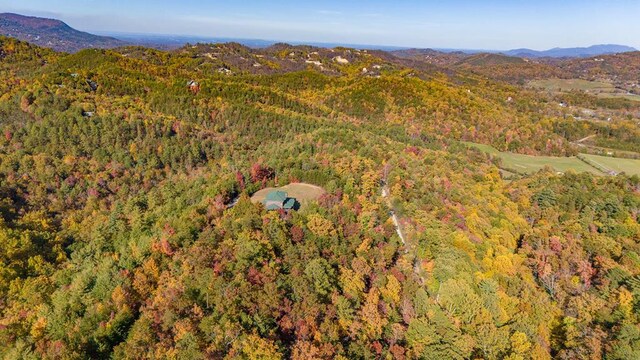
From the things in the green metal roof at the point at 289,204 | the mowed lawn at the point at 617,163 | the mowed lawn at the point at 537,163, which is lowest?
the mowed lawn at the point at 537,163

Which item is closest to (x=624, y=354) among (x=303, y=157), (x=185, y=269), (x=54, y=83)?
(x=185, y=269)

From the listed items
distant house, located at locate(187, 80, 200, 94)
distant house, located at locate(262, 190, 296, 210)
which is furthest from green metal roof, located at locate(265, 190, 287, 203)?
distant house, located at locate(187, 80, 200, 94)

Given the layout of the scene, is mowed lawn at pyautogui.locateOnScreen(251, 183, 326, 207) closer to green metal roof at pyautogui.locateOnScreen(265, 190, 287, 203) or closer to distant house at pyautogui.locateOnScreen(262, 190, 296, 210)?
distant house at pyautogui.locateOnScreen(262, 190, 296, 210)

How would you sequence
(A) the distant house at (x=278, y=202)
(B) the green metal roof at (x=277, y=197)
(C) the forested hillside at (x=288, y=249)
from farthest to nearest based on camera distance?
(B) the green metal roof at (x=277, y=197) → (A) the distant house at (x=278, y=202) → (C) the forested hillside at (x=288, y=249)

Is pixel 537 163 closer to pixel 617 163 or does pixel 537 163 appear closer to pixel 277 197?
pixel 617 163

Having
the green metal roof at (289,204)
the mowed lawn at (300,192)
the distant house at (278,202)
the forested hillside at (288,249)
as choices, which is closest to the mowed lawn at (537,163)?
the forested hillside at (288,249)

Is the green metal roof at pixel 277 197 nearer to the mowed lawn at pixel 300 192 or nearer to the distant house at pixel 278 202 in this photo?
the distant house at pixel 278 202

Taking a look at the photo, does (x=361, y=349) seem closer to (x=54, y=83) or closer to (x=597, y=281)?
(x=597, y=281)
